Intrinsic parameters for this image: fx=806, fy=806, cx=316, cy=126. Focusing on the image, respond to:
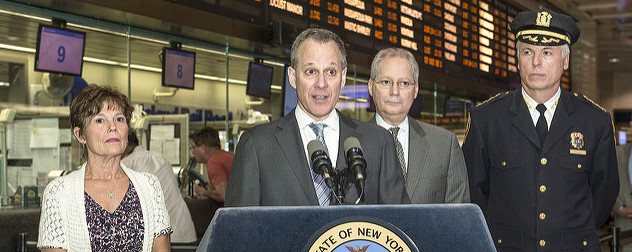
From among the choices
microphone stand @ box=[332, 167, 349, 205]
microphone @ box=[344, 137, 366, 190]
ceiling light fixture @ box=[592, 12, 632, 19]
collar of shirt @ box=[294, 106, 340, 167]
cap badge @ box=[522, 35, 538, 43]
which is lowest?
microphone stand @ box=[332, 167, 349, 205]

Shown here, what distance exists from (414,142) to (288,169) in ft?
2.87

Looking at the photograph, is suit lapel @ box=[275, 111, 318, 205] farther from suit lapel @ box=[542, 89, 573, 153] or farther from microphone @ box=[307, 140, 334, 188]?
suit lapel @ box=[542, 89, 573, 153]

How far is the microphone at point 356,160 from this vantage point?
1.71 m

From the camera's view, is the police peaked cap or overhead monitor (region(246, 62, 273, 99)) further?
overhead monitor (region(246, 62, 273, 99))

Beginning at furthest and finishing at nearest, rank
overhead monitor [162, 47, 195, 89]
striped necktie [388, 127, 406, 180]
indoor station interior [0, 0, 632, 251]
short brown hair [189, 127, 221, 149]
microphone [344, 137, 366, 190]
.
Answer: short brown hair [189, 127, 221, 149]
overhead monitor [162, 47, 195, 89]
indoor station interior [0, 0, 632, 251]
striped necktie [388, 127, 406, 180]
microphone [344, 137, 366, 190]

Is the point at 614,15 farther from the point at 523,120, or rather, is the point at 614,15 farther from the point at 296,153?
the point at 296,153

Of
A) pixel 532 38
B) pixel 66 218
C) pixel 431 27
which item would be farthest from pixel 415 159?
pixel 431 27

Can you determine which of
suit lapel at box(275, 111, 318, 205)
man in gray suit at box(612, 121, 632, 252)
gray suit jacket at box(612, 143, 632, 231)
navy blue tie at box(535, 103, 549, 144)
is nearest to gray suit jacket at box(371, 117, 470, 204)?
navy blue tie at box(535, 103, 549, 144)

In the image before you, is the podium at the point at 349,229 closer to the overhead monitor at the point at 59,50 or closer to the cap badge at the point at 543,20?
the cap badge at the point at 543,20

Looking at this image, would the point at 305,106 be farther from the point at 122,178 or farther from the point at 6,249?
the point at 6,249

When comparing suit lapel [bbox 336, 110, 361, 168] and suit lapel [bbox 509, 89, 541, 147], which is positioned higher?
suit lapel [bbox 509, 89, 541, 147]

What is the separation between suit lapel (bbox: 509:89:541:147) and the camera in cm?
280

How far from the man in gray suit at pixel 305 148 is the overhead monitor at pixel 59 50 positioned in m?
3.30

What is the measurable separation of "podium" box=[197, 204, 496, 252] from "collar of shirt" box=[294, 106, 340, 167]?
1.96 ft
